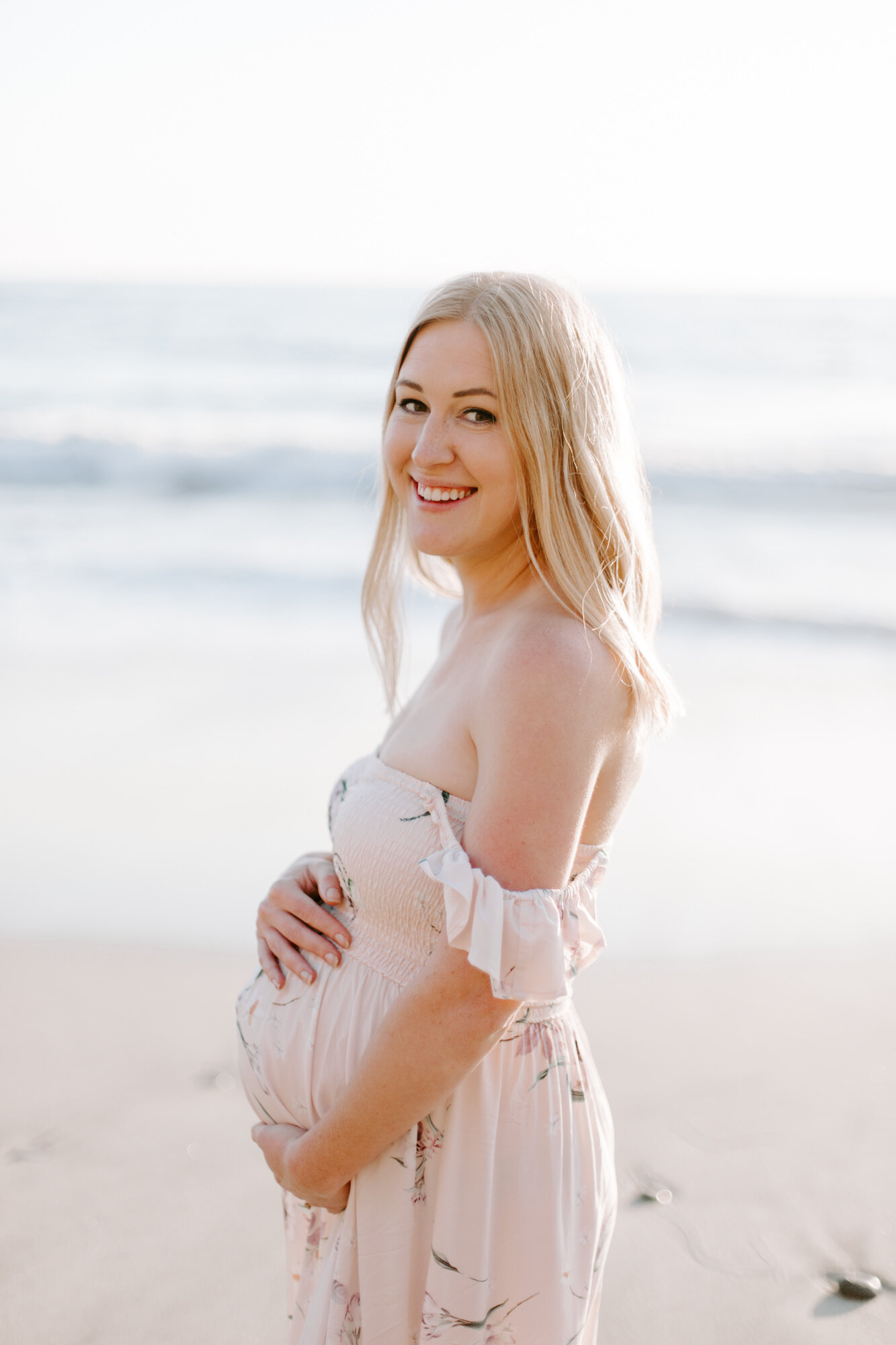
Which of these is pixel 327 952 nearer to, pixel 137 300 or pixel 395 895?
pixel 395 895

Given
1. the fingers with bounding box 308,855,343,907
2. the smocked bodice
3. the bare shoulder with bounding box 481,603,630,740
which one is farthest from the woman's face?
the fingers with bounding box 308,855,343,907

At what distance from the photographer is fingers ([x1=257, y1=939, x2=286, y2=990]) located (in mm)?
1892

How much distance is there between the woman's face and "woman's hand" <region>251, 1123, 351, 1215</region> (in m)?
0.99

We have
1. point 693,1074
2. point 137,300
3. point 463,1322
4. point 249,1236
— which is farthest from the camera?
point 137,300

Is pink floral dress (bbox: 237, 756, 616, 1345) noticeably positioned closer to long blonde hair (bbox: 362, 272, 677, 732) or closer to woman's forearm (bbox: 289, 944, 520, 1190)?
woman's forearm (bbox: 289, 944, 520, 1190)

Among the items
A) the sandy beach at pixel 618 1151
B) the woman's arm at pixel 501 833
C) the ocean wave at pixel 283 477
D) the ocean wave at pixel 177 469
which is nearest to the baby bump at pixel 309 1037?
the woman's arm at pixel 501 833

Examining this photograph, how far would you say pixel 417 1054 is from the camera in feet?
4.95

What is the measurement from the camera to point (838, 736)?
5.84m

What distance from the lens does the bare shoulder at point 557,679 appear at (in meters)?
1.44

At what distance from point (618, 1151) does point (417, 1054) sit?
1717mm

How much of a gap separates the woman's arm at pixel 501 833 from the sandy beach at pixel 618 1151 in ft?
4.00

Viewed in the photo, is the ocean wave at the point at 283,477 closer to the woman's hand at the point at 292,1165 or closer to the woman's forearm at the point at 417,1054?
the woman's hand at the point at 292,1165

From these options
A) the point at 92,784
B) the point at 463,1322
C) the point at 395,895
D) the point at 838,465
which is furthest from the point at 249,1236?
the point at 838,465

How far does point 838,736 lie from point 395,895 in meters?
4.73
